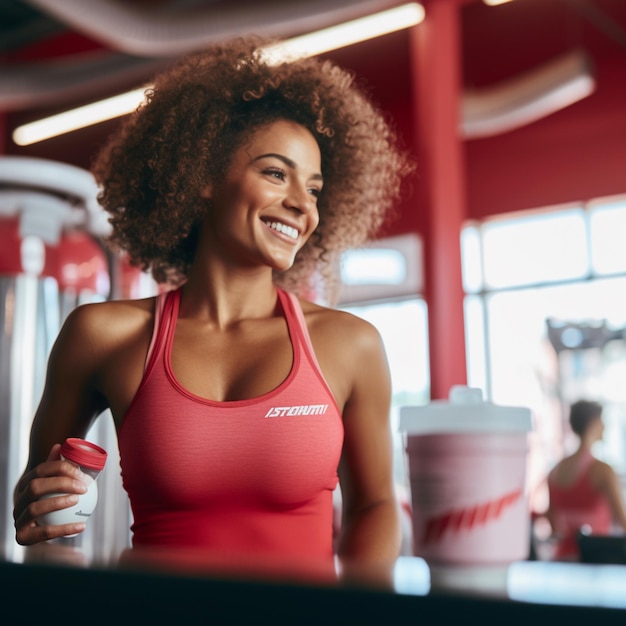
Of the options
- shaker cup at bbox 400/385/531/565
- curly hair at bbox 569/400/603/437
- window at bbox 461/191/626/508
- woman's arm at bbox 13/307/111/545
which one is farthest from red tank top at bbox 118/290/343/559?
window at bbox 461/191/626/508

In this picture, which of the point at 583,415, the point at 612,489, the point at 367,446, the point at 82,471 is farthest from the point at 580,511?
the point at 82,471

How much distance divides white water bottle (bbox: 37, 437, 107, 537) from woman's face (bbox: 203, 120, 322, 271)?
0.37 meters

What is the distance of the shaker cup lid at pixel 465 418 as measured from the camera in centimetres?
67

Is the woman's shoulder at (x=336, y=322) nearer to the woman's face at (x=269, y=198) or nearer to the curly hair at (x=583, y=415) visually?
the woman's face at (x=269, y=198)

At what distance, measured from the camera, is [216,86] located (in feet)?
4.21

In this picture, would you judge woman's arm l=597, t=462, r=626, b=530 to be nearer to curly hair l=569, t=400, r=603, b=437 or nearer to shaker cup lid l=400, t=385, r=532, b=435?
curly hair l=569, t=400, r=603, b=437

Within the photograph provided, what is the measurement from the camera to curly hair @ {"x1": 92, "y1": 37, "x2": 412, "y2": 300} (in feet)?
4.09

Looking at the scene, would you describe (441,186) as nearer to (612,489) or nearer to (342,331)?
(612,489)

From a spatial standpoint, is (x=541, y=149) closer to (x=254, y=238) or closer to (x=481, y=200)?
(x=481, y=200)

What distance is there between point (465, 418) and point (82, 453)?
1.32ft

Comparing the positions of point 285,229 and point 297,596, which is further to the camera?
point 285,229

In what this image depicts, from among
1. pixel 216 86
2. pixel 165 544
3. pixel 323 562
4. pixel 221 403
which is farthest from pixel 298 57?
pixel 323 562

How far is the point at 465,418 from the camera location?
0.67 m

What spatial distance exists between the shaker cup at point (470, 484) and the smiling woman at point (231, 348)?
0.29m
